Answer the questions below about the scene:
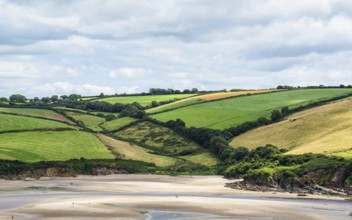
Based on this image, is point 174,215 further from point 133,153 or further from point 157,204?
point 133,153

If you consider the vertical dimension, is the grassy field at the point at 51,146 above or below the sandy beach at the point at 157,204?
above

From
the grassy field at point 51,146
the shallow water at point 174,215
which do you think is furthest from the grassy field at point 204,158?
the shallow water at point 174,215

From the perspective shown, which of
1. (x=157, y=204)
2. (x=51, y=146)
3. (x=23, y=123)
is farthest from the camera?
(x=23, y=123)

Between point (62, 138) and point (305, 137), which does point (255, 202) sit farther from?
point (62, 138)

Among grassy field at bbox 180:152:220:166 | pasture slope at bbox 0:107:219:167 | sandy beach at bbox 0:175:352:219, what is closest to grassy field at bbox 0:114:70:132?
pasture slope at bbox 0:107:219:167

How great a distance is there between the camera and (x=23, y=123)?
566ft

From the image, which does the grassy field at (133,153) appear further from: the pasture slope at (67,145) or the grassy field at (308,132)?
the grassy field at (308,132)

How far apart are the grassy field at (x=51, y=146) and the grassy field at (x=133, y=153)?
3.91 meters

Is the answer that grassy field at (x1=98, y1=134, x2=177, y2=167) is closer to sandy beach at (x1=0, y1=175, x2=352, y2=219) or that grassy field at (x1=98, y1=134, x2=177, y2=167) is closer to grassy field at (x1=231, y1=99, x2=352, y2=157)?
grassy field at (x1=231, y1=99, x2=352, y2=157)

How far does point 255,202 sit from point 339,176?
2446 cm

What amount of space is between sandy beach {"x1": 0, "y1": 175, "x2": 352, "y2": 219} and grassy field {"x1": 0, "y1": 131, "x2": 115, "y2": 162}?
4070 cm

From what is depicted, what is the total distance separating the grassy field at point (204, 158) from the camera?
175738 mm

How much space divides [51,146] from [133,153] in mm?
28826

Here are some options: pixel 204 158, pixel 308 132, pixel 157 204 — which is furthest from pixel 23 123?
pixel 157 204
